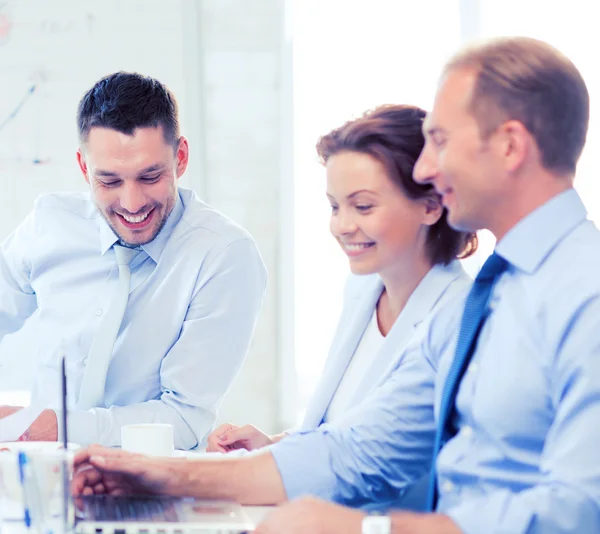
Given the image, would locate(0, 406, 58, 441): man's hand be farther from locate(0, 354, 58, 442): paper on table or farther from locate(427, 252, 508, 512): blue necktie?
locate(427, 252, 508, 512): blue necktie

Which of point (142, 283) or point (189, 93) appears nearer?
point (142, 283)

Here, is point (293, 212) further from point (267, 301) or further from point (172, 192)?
point (172, 192)

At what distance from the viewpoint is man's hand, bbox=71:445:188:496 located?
1344 millimetres

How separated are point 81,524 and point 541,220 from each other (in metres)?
0.72

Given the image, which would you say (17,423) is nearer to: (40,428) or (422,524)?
(40,428)

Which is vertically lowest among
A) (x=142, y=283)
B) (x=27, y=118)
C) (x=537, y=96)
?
(x=142, y=283)

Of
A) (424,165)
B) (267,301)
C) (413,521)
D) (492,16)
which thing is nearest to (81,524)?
(413,521)

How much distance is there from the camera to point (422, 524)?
1.06m

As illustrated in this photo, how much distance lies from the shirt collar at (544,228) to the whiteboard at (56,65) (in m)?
2.41

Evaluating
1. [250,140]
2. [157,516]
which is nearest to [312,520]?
[157,516]

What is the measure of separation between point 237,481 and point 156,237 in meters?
0.98

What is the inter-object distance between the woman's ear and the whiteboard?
186 centimetres

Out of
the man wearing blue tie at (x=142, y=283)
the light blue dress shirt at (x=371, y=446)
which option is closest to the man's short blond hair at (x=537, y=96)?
the light blue dress shirt at (x=371, y=446)

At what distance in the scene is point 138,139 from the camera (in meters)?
2.13
